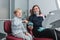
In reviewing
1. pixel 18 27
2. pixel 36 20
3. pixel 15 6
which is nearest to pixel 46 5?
pixel 15 6

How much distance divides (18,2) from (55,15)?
2.21 m

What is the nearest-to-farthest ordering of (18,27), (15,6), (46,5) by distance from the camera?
(18,27) < (46,5) < (15,6)

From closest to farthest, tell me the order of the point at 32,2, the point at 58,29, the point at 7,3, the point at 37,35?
the point at 58,29 → the point at 37,35 → the point at 32,2 → the point at 7,3

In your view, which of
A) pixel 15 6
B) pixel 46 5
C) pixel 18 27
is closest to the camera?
pixel 18 27

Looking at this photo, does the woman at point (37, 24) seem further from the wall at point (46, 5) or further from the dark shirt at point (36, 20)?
the wall at point (46, 5)

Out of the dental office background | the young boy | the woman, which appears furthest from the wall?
the young boy

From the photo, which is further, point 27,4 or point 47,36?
point 27,4

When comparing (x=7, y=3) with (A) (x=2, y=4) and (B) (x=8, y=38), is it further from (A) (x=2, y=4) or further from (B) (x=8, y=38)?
(B) (x=8, y=38)

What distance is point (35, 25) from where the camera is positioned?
3.13 meters

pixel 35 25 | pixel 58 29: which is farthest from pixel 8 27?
pixel 58 29

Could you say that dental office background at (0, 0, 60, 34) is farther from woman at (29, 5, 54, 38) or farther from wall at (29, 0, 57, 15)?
woman at (29, 5, 54, 38)

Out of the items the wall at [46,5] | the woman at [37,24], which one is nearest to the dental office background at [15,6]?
the wall at [46,5]

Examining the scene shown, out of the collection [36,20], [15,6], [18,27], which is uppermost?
[15,6]

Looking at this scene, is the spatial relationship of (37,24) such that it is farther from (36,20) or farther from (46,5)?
(46,5)
